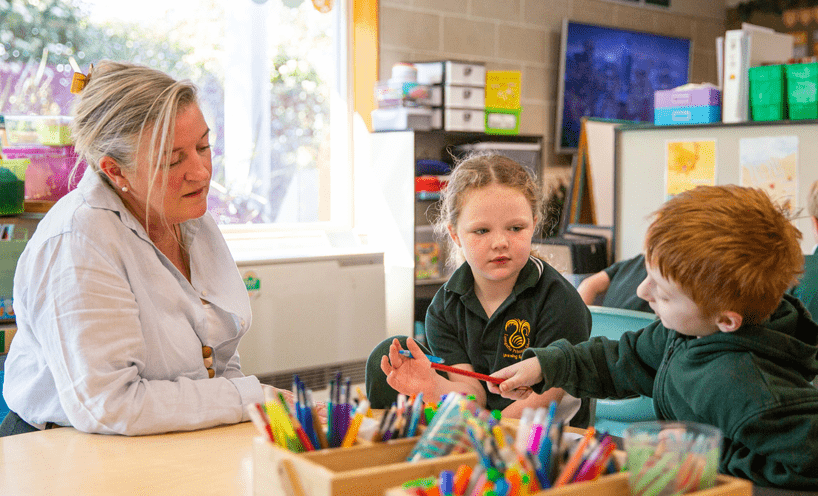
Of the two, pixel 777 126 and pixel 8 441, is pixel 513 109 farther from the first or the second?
pixel 8 441

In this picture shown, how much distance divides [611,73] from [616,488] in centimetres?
492

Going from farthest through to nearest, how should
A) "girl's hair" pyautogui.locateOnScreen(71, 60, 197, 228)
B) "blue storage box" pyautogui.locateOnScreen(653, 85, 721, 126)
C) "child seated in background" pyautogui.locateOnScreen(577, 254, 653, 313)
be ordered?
"blue storage box" pyautogui.locateOnScreen(653, 85, 721, 126)
"child seated in background" pyautogui.locateOnScreen(577, 254, 653, 313)
"girl's hair" pyautogui.locateOnScreen(71, 60, 197, 228)

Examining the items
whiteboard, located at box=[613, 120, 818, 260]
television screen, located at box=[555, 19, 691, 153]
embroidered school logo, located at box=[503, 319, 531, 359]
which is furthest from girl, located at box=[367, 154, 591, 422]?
television screen, located at box=[555, 19, 691, 153]

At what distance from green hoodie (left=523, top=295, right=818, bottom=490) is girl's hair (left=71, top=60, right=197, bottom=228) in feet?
2.53

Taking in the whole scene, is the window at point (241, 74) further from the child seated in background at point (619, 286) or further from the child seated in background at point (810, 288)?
the child seated in background at point (810, 288)

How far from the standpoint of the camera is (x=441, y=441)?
2.27 ft

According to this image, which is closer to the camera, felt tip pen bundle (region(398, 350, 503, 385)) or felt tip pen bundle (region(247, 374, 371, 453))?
felt tip pen bundle (region(247, 374, 371, 453))

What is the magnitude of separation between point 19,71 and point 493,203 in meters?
2.82

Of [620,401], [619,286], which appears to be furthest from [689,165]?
[620,401]

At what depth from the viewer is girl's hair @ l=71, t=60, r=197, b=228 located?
1354 millimetres

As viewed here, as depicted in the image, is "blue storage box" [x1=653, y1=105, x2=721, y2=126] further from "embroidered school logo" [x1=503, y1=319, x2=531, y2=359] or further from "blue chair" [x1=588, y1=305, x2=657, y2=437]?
"embroidered school logo" [x1=503, y1=319, x2=531, y2=359]

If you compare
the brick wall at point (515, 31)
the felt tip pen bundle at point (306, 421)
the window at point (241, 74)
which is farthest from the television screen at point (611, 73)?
the felt tip pen bundle at point (306, 421)

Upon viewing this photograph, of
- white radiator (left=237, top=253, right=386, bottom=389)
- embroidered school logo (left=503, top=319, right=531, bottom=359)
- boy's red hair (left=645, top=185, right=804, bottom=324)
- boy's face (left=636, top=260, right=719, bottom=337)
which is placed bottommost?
white radiator (left=237, top=253, right=386, bottom=389)

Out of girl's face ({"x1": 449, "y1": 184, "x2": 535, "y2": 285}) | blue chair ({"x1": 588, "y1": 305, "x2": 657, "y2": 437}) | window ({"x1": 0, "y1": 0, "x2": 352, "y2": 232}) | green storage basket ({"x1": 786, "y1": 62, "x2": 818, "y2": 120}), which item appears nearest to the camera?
girl's face ({"x1": 449, "y1": 184, "x2": 535, "y2": 285})
